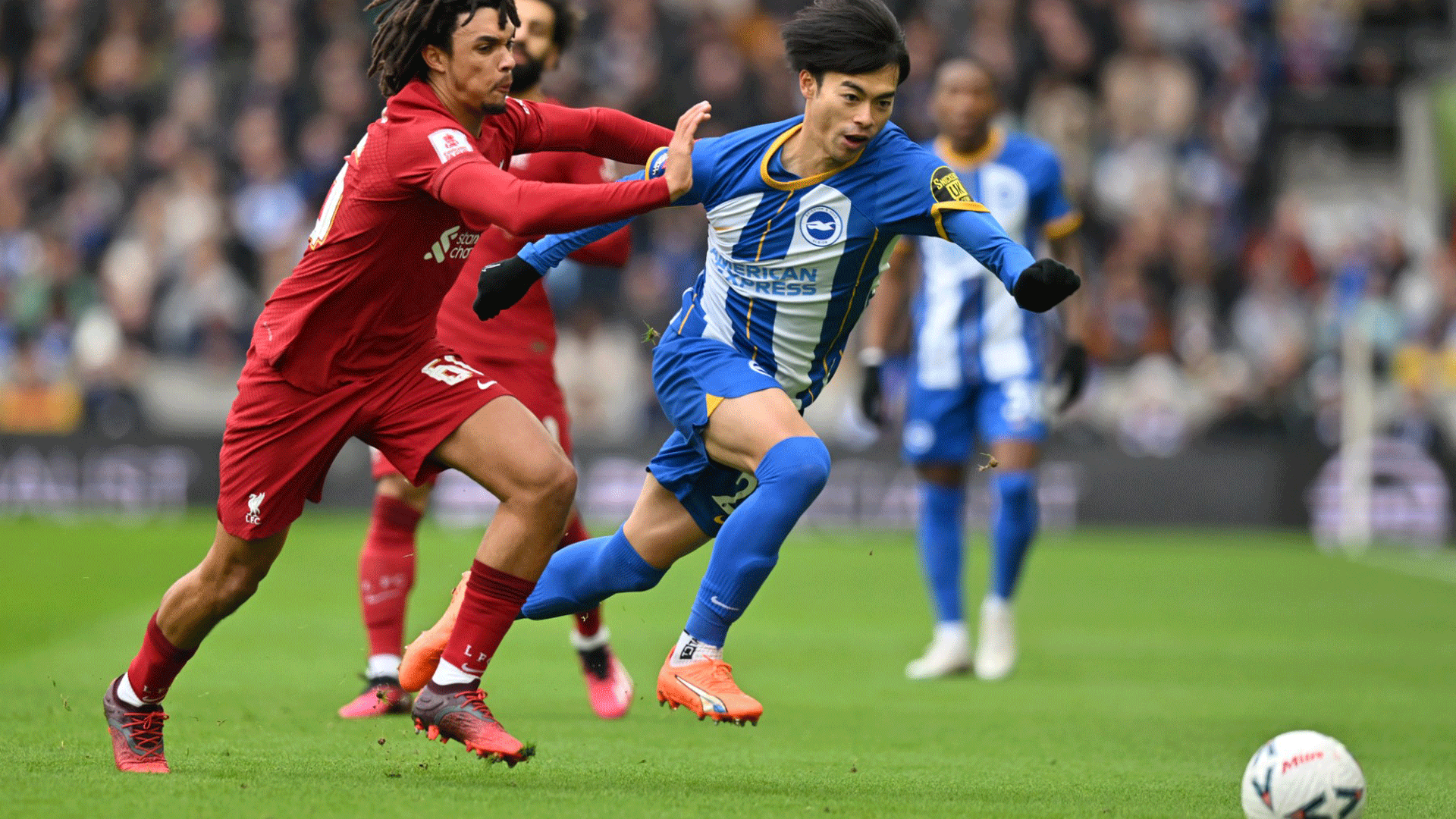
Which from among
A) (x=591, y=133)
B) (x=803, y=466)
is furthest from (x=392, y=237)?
(x=803, y=466)

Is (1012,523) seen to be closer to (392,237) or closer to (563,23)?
(563,23)

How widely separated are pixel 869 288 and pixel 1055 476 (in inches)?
453

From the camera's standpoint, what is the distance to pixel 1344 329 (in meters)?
17.8

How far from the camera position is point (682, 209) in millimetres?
18797

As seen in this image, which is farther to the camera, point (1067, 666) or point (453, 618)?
point (1067, 666)

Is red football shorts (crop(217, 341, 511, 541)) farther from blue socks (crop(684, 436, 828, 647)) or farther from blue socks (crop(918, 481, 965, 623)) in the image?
blue socks (crop(918, 481, 965, 623))

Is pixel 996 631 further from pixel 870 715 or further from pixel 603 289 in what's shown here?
pixel 603 289

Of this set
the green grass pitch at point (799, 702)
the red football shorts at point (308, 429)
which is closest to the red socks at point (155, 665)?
the green grass pitch at point (799, 702)

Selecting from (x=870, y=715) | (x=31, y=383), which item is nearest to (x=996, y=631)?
(x=870, y=715)

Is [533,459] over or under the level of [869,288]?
under

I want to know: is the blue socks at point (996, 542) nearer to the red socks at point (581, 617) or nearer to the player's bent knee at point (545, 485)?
the red socks at point (581, 617)

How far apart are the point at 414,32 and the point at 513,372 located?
7.28 ft

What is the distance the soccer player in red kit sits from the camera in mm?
4980

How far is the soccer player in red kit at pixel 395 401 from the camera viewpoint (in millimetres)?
4980
